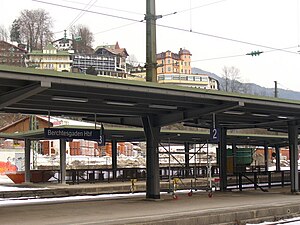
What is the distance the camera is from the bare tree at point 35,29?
95000mm

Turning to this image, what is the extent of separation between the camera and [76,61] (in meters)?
85.4

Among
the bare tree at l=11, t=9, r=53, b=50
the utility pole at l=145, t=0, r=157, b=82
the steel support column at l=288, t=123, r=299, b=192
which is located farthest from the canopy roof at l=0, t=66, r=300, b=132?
the bare tree at l=11, t=9, r=53, b=50

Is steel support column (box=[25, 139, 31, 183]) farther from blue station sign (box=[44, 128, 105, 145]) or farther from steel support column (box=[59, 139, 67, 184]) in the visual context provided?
blue station sign (box=[44, 128, 105, 145])

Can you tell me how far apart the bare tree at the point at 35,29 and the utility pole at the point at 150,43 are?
73558mm

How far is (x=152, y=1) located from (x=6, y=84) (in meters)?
12.4

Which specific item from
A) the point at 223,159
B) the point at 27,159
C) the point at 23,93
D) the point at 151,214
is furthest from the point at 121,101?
the point at 27,159

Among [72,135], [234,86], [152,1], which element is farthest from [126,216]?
[234,86]

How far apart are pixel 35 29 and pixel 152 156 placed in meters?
81.8

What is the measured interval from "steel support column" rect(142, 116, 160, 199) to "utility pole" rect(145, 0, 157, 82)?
386 cm

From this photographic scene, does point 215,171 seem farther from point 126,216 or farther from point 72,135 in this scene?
point 126,216

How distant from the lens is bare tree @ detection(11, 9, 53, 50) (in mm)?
95000

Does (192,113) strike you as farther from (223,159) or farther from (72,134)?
(223,159)

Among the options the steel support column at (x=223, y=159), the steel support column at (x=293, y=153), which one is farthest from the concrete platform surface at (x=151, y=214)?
the steel support column at (x=223, y=159)

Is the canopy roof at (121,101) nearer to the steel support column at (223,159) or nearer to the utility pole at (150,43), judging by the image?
the steel support column at (223,159)
